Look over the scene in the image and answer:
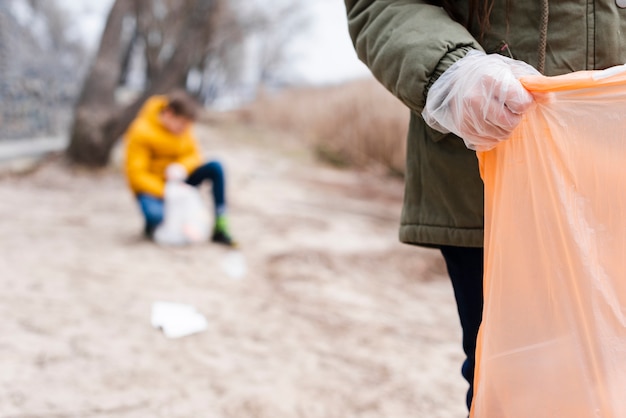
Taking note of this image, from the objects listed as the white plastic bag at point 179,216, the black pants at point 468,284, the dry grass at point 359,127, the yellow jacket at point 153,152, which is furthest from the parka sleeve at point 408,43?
the dry grass at point 359,127

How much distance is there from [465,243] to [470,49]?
1.03 ft

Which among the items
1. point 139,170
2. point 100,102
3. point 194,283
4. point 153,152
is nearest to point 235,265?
point 194,283

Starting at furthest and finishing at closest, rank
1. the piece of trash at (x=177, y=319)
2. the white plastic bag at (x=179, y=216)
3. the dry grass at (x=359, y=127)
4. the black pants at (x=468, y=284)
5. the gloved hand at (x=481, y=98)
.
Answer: the dry grass at (x=359, y=127)
the white plastic bag at (x=179, y=216)
the piece of trash at (x=177, y=319)
the black pants at (x=468, y=284)
the gloved hand at (x=481, y=98)

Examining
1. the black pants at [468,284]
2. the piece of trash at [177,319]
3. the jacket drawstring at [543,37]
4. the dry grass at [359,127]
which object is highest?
the jacket drawstring at [543,37]

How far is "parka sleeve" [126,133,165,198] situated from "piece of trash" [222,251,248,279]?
25.0 inches

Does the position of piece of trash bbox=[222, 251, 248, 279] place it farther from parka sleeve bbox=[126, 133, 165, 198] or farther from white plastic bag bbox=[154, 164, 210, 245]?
parka sleeve bbox=[126, 133, 165, 198]

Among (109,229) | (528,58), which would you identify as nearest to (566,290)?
(528,58)

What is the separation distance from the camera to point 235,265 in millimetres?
3678

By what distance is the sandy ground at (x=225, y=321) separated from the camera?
197 centimetres

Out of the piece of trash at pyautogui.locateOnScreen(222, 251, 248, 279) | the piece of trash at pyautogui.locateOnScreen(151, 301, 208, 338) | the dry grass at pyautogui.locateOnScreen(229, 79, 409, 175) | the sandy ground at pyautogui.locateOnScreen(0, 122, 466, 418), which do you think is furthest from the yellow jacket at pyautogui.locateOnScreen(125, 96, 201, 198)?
the dry grass at pyautogui.locateOnScreen(229, 79, 409, 175)

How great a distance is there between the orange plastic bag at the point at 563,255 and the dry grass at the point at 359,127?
6.80 meters

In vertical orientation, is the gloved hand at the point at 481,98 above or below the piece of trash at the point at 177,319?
above

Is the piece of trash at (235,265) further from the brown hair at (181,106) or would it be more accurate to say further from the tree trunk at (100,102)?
the tree trunk at (100,102)

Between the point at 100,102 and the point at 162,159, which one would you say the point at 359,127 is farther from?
the point at 162,159
